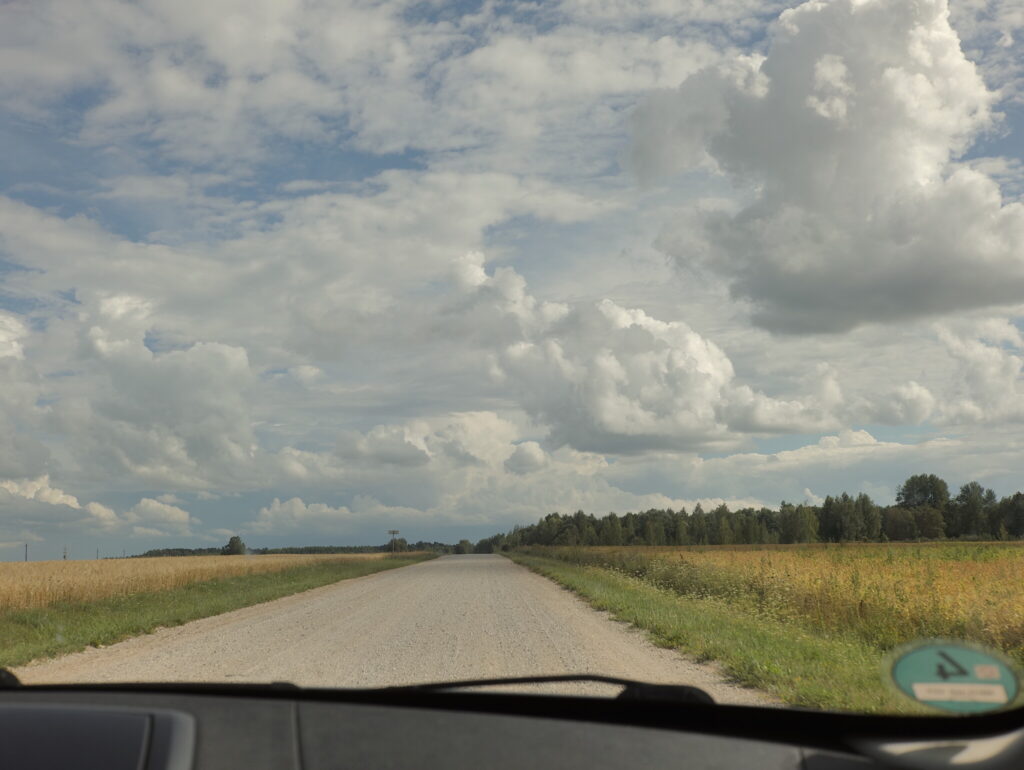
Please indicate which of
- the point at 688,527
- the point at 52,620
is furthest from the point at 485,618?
the point at 688,527

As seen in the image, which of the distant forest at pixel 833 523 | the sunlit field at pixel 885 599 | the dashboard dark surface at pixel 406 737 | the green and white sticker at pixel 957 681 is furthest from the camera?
the distant forest at pixel 833 523

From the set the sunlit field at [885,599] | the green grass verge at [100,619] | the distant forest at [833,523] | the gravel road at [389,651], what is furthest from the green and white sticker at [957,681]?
the distant forest at [833,523]

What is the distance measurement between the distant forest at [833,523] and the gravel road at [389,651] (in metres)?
84.4

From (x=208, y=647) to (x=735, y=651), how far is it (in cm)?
794

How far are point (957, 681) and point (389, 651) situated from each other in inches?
429

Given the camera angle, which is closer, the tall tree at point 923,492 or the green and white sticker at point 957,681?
the green and white sticker at point 957,681

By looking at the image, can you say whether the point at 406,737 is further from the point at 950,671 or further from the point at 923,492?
the point at 923,492

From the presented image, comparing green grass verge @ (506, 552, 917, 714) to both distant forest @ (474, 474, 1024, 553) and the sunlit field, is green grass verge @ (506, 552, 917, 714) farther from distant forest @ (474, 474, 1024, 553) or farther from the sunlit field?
distant forest @ (474, 474, 1024, 553)

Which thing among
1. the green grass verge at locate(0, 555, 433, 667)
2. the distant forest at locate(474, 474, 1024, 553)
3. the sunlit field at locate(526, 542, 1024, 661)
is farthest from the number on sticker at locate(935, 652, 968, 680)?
the distant forest at locate(474, 474, 1024, 553)

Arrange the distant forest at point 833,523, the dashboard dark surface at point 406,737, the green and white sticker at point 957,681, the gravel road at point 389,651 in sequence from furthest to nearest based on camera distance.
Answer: the distant forest at point 833,523
the gravel road at point 389,651
the green and white sticker at point 957,681
the dashboard dark surface at point 406,737

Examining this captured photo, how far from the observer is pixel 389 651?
1201cm

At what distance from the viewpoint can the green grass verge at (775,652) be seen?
776 cm

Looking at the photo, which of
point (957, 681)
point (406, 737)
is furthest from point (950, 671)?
point (406, 737)

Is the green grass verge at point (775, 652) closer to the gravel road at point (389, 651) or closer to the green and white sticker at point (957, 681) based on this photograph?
the gravel road at point (389, 651)
